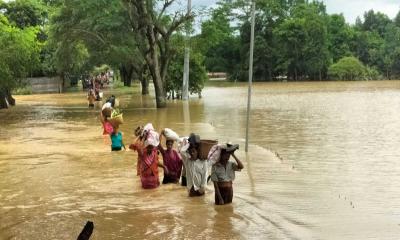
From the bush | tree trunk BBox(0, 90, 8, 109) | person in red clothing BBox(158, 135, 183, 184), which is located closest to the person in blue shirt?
person in red clothing BBox(158, 135, 183, 184)

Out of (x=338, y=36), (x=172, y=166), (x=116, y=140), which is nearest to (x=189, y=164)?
(x=172, y=166)

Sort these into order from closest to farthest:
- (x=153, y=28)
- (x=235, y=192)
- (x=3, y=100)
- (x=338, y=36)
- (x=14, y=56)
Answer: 1. (x=235, y=192)
2. (x=14, y=56)
3. (x=153, y=28)
4. (x=3, y=100)
5. (x=338, y=36)

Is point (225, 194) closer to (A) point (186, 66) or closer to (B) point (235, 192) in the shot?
(B) point (235, 192)

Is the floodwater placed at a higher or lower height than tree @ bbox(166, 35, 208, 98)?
lower

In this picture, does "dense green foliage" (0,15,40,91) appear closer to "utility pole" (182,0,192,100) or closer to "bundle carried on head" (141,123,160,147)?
"utility pole" (182,0,192,100)

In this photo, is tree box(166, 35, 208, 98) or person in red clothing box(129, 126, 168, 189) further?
tree box(166, 35, 208, 98)

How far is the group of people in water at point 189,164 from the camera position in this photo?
336 inches

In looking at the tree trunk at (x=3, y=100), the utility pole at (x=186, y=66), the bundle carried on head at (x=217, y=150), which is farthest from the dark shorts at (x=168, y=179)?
the tree trunk at (x=3, y=100)

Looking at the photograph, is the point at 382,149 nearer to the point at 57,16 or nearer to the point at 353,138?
the point at 353,138

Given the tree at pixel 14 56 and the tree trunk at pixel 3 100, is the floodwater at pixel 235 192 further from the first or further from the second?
the tree trunk at pixel 3 100

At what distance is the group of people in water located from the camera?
8.53m

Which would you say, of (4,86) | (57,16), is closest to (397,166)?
(4,86)

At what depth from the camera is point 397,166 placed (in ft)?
39.3

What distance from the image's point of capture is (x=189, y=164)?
357 inches
